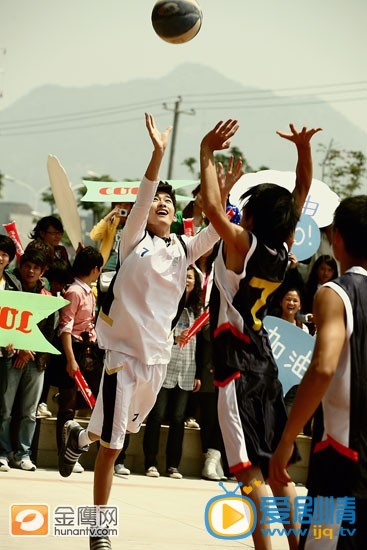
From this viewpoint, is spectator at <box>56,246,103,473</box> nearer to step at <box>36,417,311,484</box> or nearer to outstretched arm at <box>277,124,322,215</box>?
step at <box>36,417,311,484</box>

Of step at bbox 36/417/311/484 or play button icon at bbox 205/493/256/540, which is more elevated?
play button icon at bbox 205/493/256/540

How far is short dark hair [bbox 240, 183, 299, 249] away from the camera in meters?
5.39

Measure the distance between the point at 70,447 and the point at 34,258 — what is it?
2.93 m

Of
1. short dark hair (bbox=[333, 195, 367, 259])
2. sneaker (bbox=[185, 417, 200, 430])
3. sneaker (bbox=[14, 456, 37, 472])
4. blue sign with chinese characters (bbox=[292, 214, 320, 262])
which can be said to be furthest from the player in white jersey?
sneaker (bbox=[185, 417, 200, 430])

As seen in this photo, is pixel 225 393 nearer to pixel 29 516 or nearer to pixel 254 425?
pixel 254 425

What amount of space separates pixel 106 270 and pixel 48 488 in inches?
111

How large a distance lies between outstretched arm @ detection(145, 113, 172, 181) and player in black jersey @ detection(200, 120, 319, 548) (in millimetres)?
675

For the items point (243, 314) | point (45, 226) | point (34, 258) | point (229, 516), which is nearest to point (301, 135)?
point (243, 314)

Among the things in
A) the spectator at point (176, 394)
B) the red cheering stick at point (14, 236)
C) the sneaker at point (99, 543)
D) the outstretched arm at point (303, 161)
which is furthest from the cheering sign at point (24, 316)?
the outstretched arm at point (303, 161)

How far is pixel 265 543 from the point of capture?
509cm

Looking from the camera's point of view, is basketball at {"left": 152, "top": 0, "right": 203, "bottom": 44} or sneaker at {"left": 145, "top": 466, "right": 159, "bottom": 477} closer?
basketball at {"left": 152, "top": 0, "right": 203, "bottom": 44}

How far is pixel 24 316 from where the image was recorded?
29.0 ft

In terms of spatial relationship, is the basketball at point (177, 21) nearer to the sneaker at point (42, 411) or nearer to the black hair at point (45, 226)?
the black hair at point (45, 226)

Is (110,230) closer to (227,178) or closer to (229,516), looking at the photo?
(229,516)
